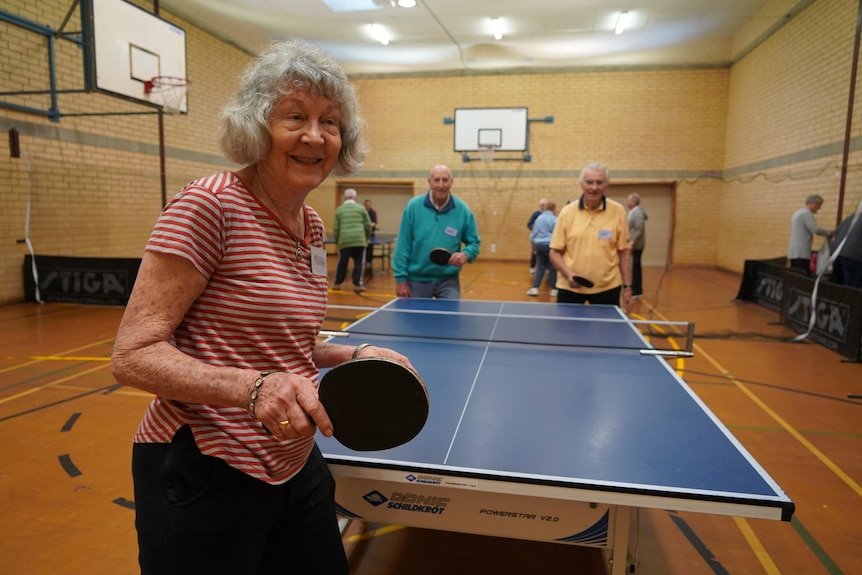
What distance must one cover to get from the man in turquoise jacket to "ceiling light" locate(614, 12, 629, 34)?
9.39 m

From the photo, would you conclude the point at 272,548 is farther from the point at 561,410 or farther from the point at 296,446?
the point at 561,410

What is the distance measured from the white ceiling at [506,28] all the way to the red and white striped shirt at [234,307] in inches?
452

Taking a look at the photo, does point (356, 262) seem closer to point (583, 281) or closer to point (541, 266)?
point (541, 266)

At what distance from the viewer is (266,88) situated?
125 cm

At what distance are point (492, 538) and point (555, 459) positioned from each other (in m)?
1.28

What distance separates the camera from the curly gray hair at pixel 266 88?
1237 millimetres

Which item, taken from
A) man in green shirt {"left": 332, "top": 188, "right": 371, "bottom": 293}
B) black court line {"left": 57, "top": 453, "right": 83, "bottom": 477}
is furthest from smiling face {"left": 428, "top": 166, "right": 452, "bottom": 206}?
man in green shirt {"left": 332, "top": 188, "right": 371, "bottom": 293}

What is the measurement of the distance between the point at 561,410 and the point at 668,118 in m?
15.6

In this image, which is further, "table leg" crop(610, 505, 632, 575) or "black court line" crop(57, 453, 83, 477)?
"black court line" crop(57, 453, 83, 477)

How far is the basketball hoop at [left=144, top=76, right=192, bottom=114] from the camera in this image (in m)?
8.20

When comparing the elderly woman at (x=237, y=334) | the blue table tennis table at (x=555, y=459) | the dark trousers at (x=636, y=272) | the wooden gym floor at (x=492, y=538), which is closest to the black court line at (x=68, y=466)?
the wooden gym floor at (x=492, y=538)

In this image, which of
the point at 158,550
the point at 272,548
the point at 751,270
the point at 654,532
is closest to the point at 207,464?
the point at 158,550

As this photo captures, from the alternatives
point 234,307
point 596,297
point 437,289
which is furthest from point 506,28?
point 234,307

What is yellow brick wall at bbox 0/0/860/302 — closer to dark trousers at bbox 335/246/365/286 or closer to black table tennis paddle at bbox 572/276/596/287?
dark trousers at bbox 335/246/365/286
